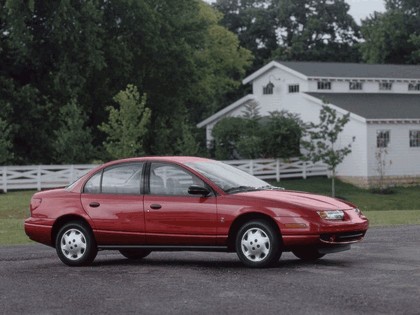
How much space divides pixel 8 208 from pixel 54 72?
56.4 ft

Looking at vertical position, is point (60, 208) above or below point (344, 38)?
below

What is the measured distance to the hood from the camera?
532 inches

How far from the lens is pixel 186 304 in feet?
33.9

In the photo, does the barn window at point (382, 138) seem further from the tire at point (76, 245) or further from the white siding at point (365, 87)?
the tire at point (76, 245)

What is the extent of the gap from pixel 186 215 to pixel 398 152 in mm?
42154

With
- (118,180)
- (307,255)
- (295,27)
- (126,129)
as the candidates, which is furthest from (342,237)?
(295,27)

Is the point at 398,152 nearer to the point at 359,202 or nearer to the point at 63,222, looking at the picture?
the point at 359,202

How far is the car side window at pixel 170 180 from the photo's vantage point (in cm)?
1410

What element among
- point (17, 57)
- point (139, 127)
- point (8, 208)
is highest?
point (17, 57)

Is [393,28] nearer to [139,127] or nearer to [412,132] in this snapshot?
[412,132]

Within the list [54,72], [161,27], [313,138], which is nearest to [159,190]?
[313,138]

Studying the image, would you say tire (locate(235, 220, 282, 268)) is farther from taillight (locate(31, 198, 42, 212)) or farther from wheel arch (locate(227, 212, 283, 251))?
taillight (locate(31, 198, 42, 212))

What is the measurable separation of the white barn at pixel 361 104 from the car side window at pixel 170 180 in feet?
128

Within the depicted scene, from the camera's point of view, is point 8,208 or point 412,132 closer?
point 8,208
